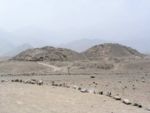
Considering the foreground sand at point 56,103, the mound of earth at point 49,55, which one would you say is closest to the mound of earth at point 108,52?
the mound of earth at point 49,55

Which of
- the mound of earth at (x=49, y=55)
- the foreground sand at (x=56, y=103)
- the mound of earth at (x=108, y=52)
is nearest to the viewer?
the foreground sand at (x=56, y=103)

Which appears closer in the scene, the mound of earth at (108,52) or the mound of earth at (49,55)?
the mound of earth at (49,55)

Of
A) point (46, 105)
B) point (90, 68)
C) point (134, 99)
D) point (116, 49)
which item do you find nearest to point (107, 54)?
point (116, 49)

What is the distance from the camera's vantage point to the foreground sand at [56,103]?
56.7 feet

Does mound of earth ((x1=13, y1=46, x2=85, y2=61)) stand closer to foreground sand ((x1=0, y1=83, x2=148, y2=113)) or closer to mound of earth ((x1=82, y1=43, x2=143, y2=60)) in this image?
mound of earth ((x1=82, y1=43, x2=143, y2=60))

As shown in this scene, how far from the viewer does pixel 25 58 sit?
277 ft

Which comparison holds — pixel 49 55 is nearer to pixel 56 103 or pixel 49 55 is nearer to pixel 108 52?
pixel 108 52

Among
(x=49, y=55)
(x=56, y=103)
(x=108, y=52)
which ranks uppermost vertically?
(x=108, y=52)

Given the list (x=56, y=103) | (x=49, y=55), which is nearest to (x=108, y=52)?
(x=49, y=55)

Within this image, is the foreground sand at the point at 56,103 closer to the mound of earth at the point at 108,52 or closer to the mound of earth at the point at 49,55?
the mound of earth at the point at 49,55

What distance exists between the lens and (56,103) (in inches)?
755

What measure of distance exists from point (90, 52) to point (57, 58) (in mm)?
19063

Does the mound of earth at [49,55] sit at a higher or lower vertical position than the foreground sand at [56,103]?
higher

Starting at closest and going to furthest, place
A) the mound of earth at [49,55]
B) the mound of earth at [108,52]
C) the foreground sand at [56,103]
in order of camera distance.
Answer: the foreground sand at [56,103] → the mound of earth at [49,55] → the mound of earth at [108,52]
